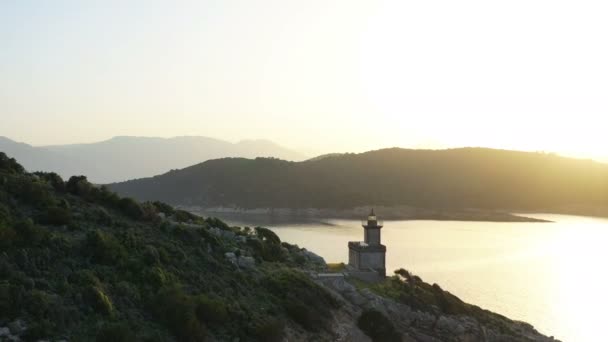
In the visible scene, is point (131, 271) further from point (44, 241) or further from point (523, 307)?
point (523, 307)

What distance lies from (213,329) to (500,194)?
18551cm

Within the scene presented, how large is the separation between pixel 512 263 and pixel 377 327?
54.8m

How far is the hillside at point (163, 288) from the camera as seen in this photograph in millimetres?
15992

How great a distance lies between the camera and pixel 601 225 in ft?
453

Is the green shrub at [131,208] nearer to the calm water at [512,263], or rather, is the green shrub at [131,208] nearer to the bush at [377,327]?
the bush at [377,327]

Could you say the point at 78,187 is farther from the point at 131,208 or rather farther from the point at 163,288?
the point at 163,288

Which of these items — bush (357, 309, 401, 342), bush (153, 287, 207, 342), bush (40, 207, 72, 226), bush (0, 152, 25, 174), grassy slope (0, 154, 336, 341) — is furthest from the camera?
bush (357, 309, 401, 342)

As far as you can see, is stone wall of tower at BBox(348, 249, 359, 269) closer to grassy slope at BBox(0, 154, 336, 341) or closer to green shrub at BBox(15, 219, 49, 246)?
grassy slope at BBox(0, 154, 336, 341)

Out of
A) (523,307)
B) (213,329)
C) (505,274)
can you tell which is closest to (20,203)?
(213,329)

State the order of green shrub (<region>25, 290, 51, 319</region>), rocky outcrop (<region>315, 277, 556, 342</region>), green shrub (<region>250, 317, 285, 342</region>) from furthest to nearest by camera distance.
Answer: rocky outcrop (<region>315, 277, 556, 342</region>), green shrub (<region>250, 317, 285, 342</region>), green shrub (<region>25, 290, 51, 319</region>)

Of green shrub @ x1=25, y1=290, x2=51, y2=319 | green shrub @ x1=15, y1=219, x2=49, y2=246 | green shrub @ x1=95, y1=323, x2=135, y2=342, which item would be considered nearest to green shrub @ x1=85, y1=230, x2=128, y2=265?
green shrub @ x1=15, y1=219, x2=49, y2=246

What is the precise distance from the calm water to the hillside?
16.5m

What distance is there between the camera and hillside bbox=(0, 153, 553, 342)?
52.5 feet

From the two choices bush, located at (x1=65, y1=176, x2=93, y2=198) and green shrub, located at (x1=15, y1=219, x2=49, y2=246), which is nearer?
green shrub, located at (x1=15, y1=219, x2=49, y2=246)
